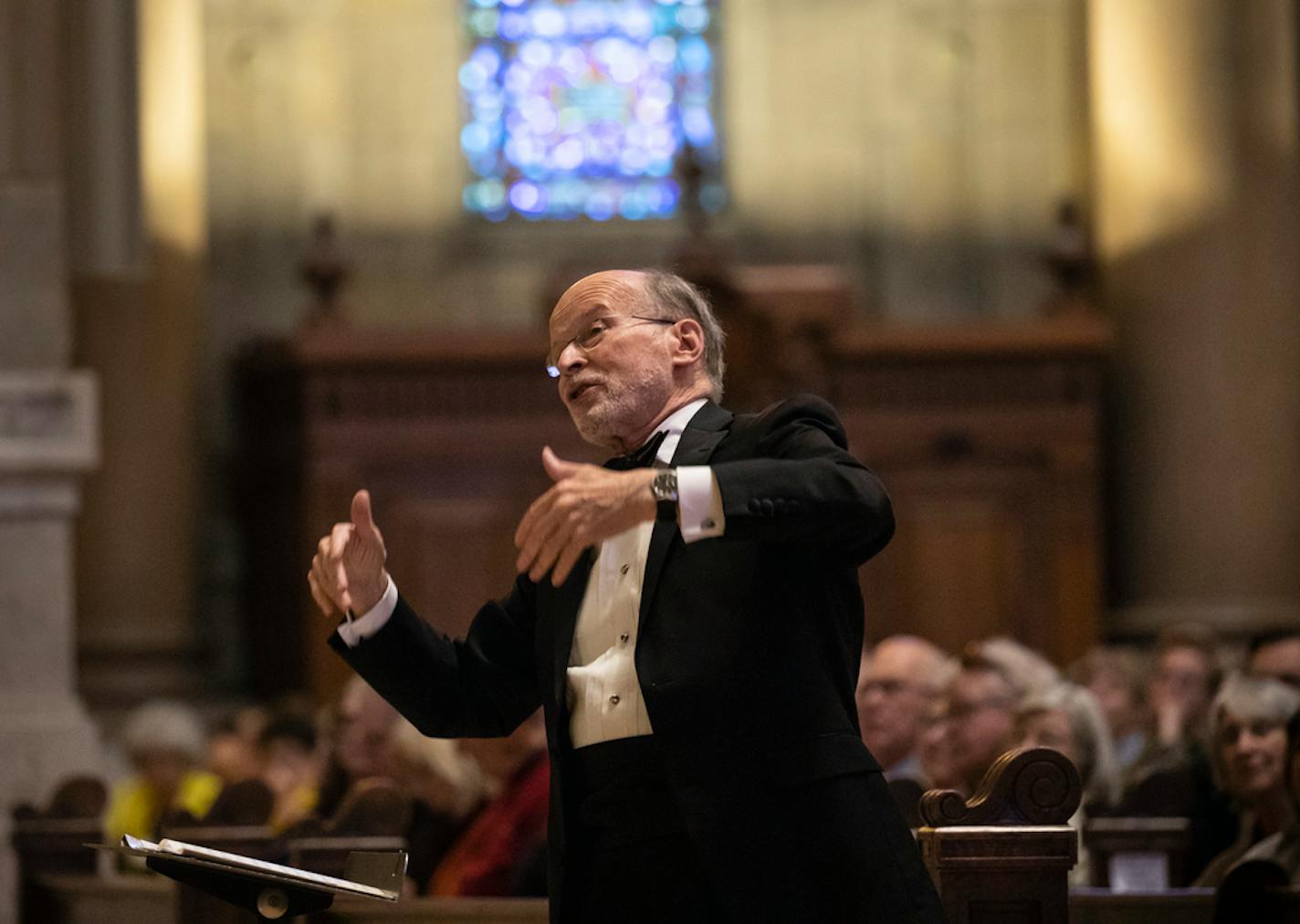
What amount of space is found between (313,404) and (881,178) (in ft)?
14.5

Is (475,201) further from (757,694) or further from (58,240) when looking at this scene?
(757,694)

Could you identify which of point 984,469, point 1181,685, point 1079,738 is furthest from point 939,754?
point 984,469

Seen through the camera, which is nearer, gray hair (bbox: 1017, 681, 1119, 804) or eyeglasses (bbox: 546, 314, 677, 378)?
eyeglasses (bbox: 546, 314, 677, 378)

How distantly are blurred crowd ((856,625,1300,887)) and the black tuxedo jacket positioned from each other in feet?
5.06

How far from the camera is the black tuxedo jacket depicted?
2.74 meters

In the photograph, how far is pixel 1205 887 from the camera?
15.1ft

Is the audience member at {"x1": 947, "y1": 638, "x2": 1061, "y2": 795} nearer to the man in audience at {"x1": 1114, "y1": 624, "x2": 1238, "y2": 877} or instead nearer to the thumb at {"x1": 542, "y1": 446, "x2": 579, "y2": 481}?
the man in audience at {"x1": 1114, "y1": 624, "x2": 1238, "y2": 877}

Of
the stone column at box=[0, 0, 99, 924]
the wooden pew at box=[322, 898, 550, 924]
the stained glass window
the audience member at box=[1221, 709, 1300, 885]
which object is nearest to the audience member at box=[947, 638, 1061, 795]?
the audience member at box=[1221, 709, 1300, 885]

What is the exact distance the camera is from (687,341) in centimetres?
313

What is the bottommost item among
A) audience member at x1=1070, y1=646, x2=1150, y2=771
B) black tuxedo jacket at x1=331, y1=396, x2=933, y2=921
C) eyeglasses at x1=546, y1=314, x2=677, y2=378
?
audience member at x1=1070, y1=646, x2=1150, y2=771

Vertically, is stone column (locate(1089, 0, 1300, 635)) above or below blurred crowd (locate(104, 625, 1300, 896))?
above

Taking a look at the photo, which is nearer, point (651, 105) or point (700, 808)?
point (700, 808)

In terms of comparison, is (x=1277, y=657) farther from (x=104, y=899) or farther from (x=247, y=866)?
(x=247, y=866)

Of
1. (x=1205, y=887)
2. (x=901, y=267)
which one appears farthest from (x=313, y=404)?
(x=1205, y=887)
